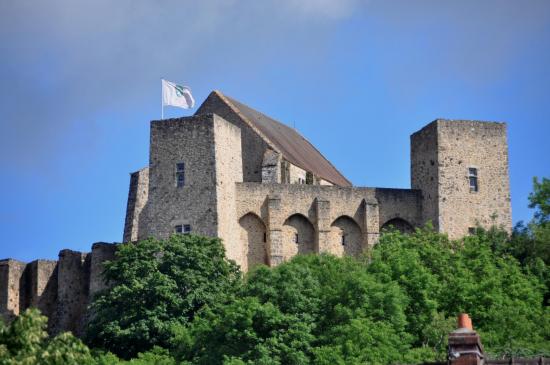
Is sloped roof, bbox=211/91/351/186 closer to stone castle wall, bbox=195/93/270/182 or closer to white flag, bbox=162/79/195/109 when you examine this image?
stone castle wall, bbox=195/93/270/182

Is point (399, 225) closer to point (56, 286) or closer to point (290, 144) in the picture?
point (290, 144)

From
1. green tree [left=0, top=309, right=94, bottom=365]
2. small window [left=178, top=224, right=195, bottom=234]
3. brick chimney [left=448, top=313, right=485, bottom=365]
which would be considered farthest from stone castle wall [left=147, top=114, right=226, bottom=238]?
brick chimney [left=448, top=313, right=485, bottom=365]

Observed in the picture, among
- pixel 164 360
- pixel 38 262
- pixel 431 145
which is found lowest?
pixel 164 360

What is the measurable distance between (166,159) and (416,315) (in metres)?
13.5

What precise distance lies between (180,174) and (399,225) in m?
9.85

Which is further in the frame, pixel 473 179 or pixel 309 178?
pixel 309 178

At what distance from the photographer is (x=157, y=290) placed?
5391 centimetres

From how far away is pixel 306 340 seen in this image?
153ft

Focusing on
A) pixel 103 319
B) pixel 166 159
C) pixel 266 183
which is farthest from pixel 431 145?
pixel 103 319

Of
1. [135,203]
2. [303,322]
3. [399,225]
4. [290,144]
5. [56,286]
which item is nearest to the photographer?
[303,322]

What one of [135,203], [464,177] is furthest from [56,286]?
[464,177]

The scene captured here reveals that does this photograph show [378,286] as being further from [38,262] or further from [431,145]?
[38,262]

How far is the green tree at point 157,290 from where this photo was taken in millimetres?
53188

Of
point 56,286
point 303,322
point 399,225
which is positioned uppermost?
point 399,225
